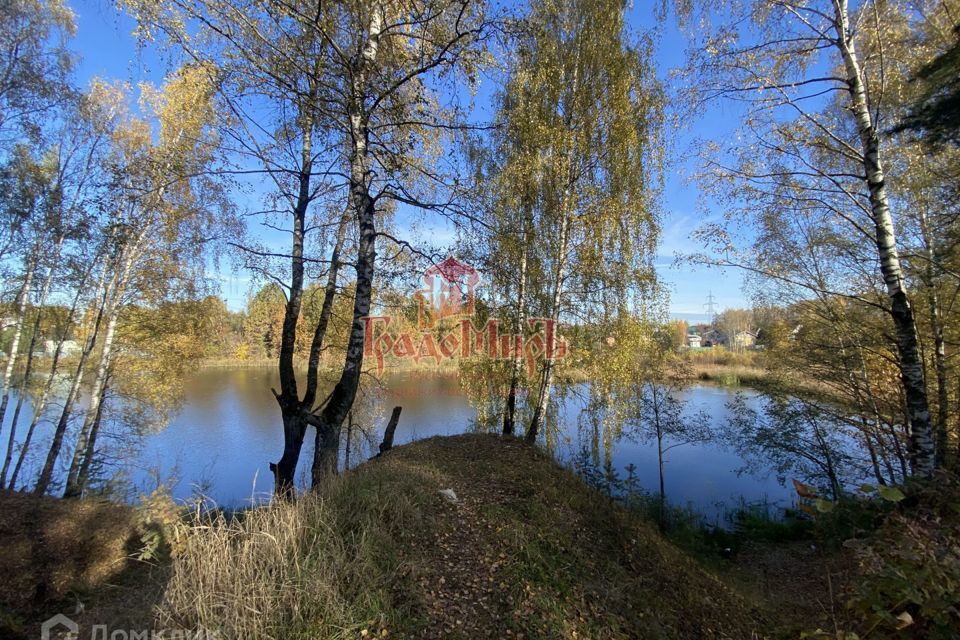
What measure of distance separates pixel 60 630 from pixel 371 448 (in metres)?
5.51

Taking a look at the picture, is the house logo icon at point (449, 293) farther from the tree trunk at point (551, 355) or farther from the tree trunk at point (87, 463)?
the tree trunk at point (87, 463)

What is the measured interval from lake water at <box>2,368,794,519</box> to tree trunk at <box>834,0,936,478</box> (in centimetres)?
396

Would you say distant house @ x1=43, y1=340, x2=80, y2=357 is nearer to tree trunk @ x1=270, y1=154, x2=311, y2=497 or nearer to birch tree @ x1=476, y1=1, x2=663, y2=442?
tree trunk @ x1=270, y1=154, x2=311, y2=497

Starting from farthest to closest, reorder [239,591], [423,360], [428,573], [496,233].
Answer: [423,360] → [496,233] → [428,573] → [239,591]

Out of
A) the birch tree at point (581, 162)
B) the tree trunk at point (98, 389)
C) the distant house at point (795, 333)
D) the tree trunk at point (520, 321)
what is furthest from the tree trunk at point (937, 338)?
the tree trunk at point (98, 389)

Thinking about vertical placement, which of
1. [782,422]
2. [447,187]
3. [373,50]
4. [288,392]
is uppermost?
[373,50]

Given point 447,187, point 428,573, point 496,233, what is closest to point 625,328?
point 496,233

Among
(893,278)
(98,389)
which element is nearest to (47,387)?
(98,389)

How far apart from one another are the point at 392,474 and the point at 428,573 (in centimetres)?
136

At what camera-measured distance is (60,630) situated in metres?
2.19

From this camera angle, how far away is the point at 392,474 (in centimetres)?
357

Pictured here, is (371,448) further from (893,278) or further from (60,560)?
(893,278)

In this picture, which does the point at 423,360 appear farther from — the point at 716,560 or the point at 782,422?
the point at 782,422

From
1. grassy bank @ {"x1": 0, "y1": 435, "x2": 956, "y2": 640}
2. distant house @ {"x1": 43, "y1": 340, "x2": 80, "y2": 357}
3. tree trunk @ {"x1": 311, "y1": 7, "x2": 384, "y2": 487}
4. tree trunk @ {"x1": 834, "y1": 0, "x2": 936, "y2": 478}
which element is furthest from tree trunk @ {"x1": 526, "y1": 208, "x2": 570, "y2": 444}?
distant house @ {"x1": 43, "y1": 340, "x2": 80, "y2": 357}
